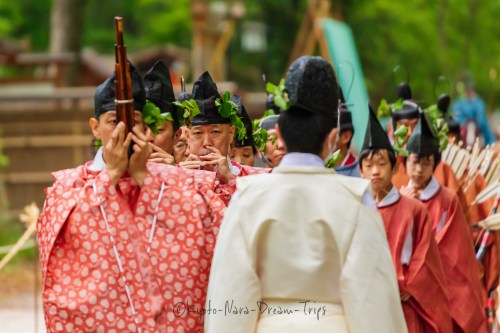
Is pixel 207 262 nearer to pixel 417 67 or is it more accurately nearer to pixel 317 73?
pixel 317 73

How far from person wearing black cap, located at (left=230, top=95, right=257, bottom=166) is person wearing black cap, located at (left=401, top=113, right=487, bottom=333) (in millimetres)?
1354

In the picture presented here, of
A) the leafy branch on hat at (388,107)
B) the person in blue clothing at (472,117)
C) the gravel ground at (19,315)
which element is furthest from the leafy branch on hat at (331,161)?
the person in blue clothing at (472,117)

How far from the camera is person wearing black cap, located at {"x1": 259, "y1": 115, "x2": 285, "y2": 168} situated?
29.3ft

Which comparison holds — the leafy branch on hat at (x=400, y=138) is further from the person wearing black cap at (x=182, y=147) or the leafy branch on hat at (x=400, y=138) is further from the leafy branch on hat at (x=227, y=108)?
the leafy branch on hat at (x=227, y=108)

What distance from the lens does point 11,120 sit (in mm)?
22734

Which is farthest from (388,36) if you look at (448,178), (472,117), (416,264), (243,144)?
(416,264)

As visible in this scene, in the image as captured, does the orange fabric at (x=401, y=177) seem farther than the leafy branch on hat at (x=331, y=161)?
Yes

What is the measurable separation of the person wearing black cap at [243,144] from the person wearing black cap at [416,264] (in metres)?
0.91

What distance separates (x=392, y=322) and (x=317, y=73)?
1131 millimetres

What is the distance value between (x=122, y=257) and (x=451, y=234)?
4017 millimetres

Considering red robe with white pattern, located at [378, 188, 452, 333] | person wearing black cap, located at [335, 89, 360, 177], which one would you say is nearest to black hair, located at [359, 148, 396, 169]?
person wearing black cap, located at [335, 89, 360, 177]

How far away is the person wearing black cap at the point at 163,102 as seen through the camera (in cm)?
727

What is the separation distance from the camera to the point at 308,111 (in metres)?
5.75

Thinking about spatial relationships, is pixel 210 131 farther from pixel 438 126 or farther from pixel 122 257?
pixel 438 126
